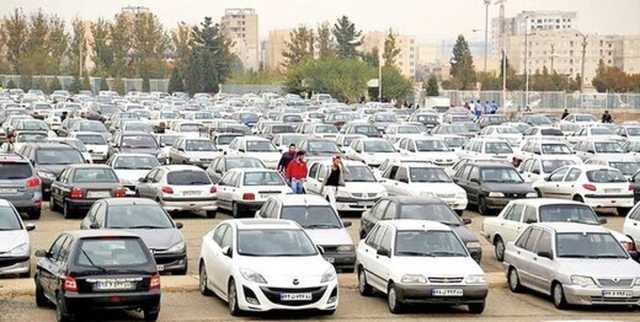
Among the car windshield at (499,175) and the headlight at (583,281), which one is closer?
the headlight at (583,281)

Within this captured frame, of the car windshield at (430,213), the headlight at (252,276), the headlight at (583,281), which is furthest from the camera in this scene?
the car windshield at (430,213)

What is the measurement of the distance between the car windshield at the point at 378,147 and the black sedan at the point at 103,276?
95.2 ft

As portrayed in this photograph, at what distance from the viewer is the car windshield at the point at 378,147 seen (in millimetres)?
46906

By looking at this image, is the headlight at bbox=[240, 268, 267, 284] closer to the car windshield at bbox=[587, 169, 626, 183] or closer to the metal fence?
the car windshield at bbox=[587, 169, 626, 183]

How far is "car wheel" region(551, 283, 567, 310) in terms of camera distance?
65.6ft

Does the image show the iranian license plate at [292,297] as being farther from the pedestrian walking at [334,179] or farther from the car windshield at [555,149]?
the car windshield at [555,149]

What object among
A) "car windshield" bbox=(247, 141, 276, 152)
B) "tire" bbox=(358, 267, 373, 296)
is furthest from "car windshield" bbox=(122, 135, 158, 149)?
"tire" bbox=(358, 267, 373, 296)

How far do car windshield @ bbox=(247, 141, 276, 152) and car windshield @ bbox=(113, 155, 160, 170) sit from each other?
30.5 feet

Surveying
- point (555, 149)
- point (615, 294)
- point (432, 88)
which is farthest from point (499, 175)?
point (432, 88)

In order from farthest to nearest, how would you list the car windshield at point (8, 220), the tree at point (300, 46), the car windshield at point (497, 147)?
the tree at point (300, 46), the car windshield at point (497, 147), the car windshield at point (8, 220)

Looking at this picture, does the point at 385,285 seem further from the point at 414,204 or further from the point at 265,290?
the point at 414,204

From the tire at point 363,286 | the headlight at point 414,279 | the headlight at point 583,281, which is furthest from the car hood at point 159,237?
the headlight at point 583,281

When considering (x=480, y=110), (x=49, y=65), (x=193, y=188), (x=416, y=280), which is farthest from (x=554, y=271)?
(x=49, y=65)

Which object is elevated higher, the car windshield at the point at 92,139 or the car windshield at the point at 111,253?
the car windshield at the point at 111,253
